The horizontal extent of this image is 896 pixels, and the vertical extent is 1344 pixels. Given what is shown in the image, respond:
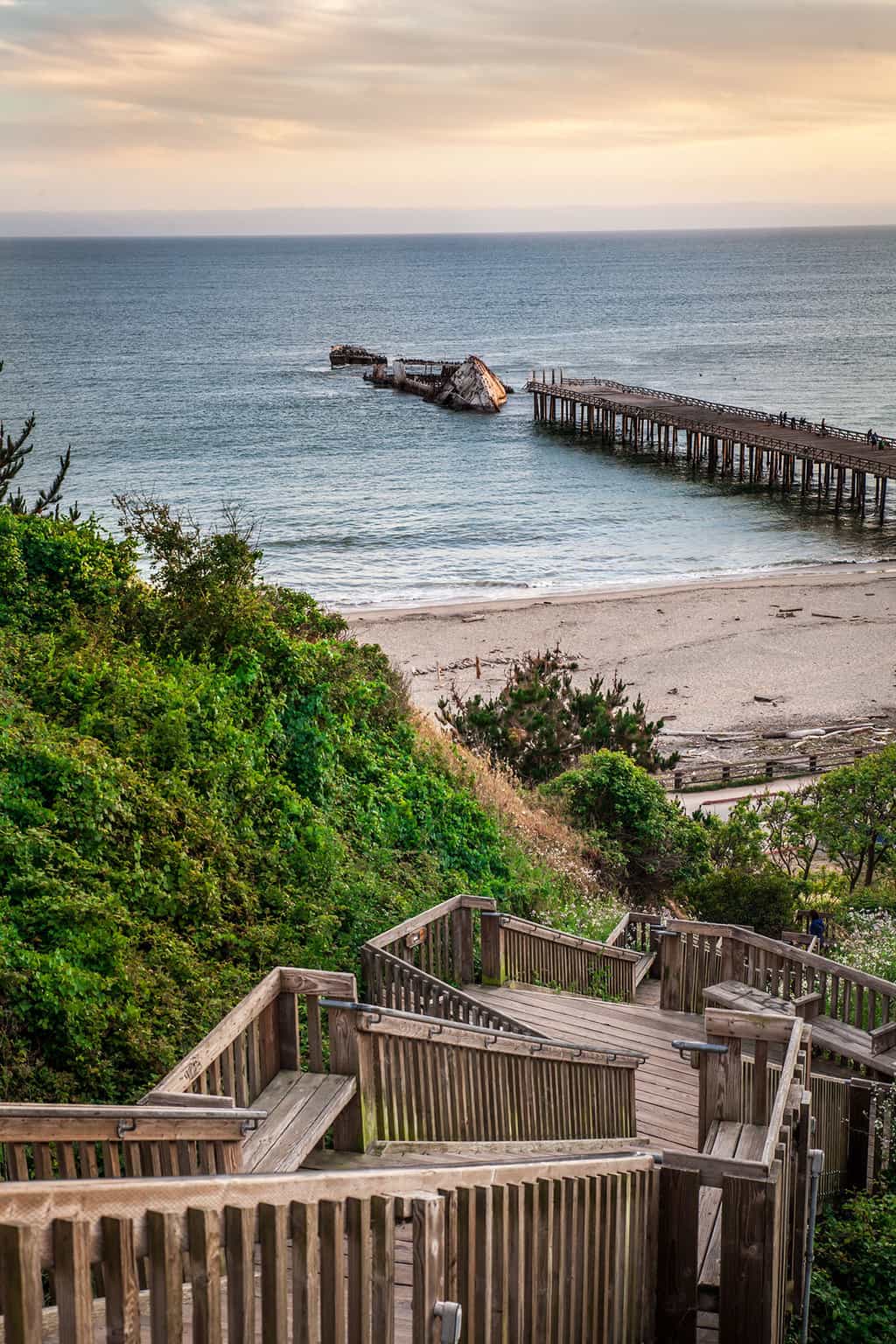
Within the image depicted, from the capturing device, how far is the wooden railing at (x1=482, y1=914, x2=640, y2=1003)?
9359mm

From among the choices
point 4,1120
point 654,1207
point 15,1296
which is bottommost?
point 654,1207

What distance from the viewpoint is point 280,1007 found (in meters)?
5.95

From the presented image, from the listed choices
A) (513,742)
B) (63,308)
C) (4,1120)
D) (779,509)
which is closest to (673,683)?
(513,742)

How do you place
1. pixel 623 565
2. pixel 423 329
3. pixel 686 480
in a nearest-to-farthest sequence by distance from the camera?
pixel 623 565
pixel 686 480
pixel 423 329

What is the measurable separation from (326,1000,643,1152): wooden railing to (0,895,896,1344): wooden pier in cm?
1

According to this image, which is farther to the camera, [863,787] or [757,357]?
[757,357]

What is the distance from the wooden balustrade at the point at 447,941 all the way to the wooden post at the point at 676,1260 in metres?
3.86

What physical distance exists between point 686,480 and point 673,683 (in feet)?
100

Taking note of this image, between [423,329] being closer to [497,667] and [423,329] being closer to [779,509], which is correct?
[779,509]

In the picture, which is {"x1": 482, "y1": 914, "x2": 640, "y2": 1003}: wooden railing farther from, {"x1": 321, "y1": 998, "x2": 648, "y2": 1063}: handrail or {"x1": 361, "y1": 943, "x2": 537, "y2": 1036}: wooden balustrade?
{"x1": 321, "y1": 998, "x2": 648, "y2": 1063}: handrail

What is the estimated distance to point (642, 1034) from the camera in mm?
9258

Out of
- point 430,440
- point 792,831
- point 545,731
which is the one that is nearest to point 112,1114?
point 792,831

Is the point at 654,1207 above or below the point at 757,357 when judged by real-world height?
below

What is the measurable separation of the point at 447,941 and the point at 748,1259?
4.63 m
